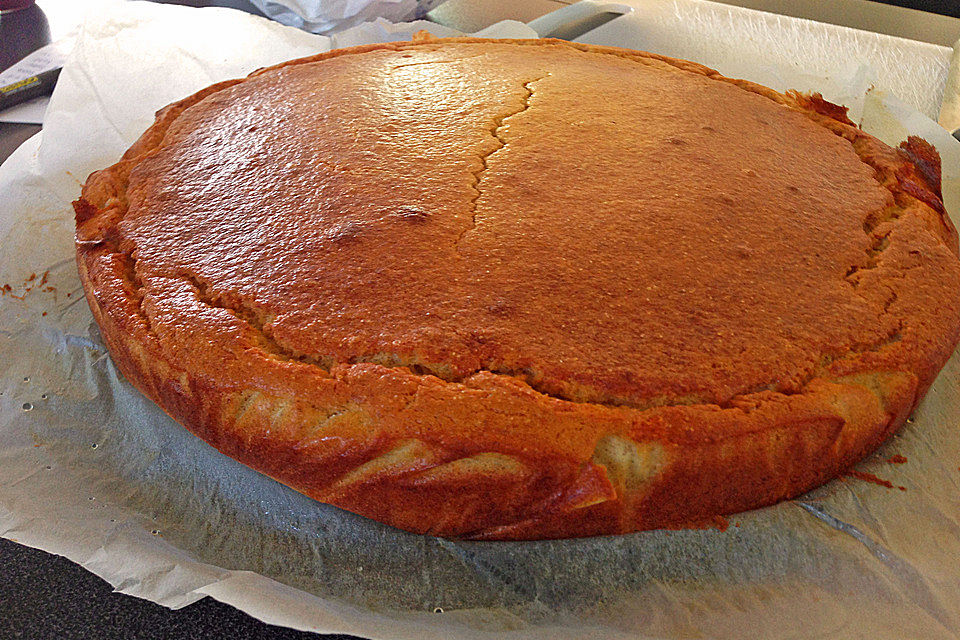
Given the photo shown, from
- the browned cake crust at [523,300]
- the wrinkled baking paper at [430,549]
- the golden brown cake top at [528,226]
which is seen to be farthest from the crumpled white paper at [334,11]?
the wrinkled baking paper at [430,549]

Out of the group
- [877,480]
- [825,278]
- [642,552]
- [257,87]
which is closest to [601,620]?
[642,552]

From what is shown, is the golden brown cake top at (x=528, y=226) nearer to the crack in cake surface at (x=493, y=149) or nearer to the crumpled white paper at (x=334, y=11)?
the crack in cake surface at (x=493, y=149)

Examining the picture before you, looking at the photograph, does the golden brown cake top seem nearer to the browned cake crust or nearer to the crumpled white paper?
the browned cake crust

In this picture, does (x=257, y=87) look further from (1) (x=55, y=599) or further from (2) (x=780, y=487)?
(2) (x=780, y=487)

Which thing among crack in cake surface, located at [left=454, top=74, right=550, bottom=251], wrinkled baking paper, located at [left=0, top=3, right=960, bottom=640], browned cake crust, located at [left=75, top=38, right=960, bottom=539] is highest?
crack in cake surface, located at [left=454, top=74, right=550, bottom=251]

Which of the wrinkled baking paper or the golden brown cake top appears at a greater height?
the golden brown cake top

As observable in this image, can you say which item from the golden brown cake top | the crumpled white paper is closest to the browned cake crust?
the golden brown cake top

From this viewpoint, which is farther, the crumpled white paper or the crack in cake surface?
the crumpled white paper
